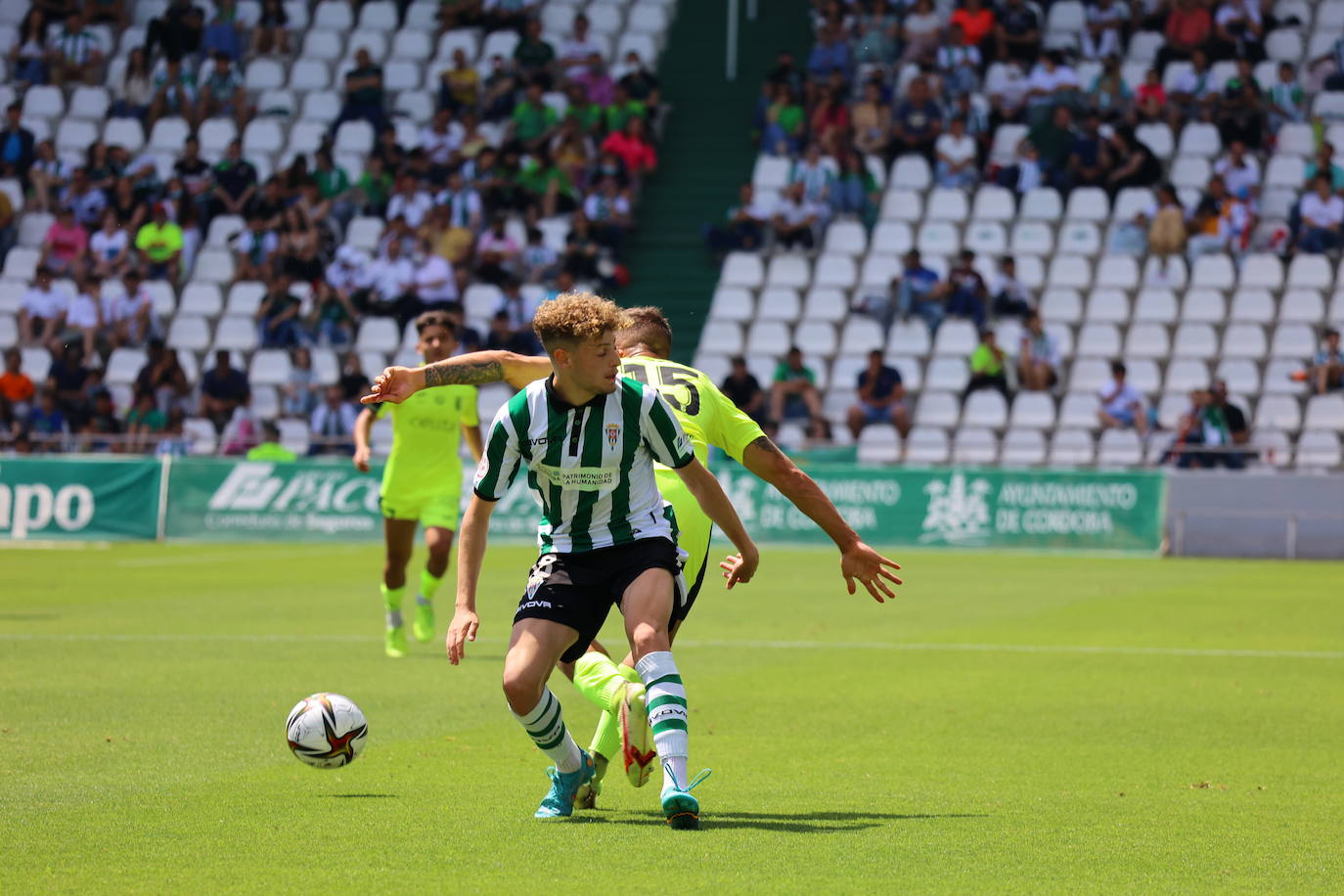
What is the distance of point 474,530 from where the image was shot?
6.39 meters

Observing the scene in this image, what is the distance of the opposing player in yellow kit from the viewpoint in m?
13.0

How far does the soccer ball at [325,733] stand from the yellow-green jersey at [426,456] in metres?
6.09

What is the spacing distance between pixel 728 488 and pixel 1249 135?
10.8 m

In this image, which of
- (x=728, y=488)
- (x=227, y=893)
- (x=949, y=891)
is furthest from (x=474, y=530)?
(x=728, y=488)

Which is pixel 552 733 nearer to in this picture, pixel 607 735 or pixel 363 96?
pixel 607 735

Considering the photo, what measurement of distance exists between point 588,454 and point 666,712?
37.7 inches

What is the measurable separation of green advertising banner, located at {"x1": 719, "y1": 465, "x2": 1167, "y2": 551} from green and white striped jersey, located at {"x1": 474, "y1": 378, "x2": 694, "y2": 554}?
59.5 ft

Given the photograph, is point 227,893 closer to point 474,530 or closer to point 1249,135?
point 474,530

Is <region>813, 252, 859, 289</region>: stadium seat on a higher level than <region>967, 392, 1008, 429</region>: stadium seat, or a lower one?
higher

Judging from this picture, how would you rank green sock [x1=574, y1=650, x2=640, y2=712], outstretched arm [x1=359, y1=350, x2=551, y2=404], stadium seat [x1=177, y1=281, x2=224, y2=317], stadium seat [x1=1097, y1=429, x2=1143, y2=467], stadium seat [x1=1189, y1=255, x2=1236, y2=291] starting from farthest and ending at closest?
stadium seat [x1=177, y1=281, x2=224, y2=317], stadium seat [x1=1189, y1=255, x2=1236, y2=291], stadium seat [x1=1097, y1=429, x2=1143, y2=467], outstretched arm [x1=359, y1=350, x2=551, y2=404], green sock [x1=574, y1=650, x2=640, y2=712]

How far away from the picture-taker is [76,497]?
2481cm

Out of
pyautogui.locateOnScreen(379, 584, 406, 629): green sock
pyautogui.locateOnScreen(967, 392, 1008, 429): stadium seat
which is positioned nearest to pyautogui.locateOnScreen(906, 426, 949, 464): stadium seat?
pyautogui.locateOnScreen(967, 392, 1008, 429): stadium seat

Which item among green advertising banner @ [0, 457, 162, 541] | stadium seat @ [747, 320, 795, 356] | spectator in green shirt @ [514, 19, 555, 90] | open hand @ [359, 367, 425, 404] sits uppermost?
spectator in green shirt @ [514, 19, 555, 90]

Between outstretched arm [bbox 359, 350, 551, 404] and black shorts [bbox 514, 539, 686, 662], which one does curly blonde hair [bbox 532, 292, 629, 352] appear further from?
black shorts [bbox 514, 539, 686, 662]
